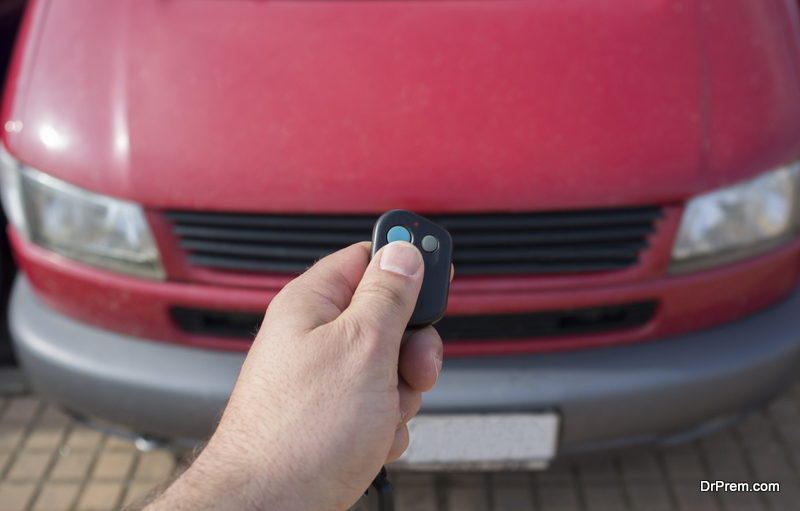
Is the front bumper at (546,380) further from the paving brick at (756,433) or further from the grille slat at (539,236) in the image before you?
the paving brick at (756,433)

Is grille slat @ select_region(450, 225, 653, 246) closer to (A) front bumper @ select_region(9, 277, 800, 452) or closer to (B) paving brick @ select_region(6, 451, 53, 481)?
(A) front bumper @ select_region(9, 277, 800, 452)

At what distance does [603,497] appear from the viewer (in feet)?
7.25

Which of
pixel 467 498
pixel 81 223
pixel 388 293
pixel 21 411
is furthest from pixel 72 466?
pixel 388 293

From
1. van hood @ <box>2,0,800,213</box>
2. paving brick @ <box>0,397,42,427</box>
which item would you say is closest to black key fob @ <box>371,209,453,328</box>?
van hood @ <box>2,0,800,213</box>

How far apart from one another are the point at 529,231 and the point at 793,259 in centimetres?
75

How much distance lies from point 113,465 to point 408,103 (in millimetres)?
1656

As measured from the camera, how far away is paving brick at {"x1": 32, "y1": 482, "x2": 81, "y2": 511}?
224 cm

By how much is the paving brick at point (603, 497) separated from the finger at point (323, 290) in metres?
1.43

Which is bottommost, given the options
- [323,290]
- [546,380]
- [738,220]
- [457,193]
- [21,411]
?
[21,411]

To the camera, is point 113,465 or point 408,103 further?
point 113,465

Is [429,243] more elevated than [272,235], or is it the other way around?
[429,243]

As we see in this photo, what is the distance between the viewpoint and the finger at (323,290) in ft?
3.44

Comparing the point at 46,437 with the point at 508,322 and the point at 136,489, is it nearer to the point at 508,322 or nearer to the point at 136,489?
the point at 136,489

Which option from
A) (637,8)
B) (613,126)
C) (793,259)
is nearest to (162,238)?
(613,126)
